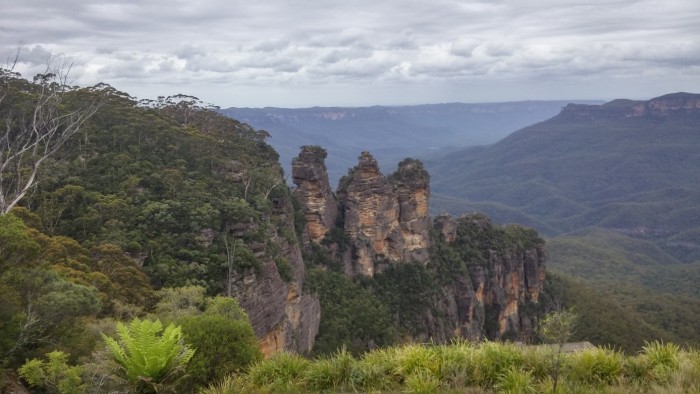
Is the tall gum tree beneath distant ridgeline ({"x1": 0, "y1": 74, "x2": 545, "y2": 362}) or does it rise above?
A: above

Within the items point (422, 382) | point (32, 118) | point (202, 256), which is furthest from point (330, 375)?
point (32, 118)

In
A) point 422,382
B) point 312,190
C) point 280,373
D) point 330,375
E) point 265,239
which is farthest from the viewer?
point 312,190

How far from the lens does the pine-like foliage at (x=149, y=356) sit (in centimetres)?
1028

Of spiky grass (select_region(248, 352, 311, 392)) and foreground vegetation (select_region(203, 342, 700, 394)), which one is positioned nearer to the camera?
foreground vegetation (select_region(203, 342, 700, 394))

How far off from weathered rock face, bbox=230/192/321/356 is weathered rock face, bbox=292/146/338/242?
6.75 meters

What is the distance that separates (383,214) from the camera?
A: 159ft

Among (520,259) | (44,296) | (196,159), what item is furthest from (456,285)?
(44,296)

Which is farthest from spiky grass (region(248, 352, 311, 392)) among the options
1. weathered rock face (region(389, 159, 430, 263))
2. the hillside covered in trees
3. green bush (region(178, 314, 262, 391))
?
weathered rock face (region(389, 159, 430, 263))

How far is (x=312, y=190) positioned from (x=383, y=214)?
7.79 metres

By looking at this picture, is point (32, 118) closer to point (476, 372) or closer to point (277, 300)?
point (277, 300)

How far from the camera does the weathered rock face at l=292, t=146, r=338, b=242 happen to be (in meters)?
44.7

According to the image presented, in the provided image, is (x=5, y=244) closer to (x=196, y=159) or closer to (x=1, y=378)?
(x=1, y=378)

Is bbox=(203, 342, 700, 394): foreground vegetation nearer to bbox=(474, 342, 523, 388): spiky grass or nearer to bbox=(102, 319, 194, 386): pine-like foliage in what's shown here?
bbox=(474, 342, 523, 388): spiky grass

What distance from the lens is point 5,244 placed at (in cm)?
1356
